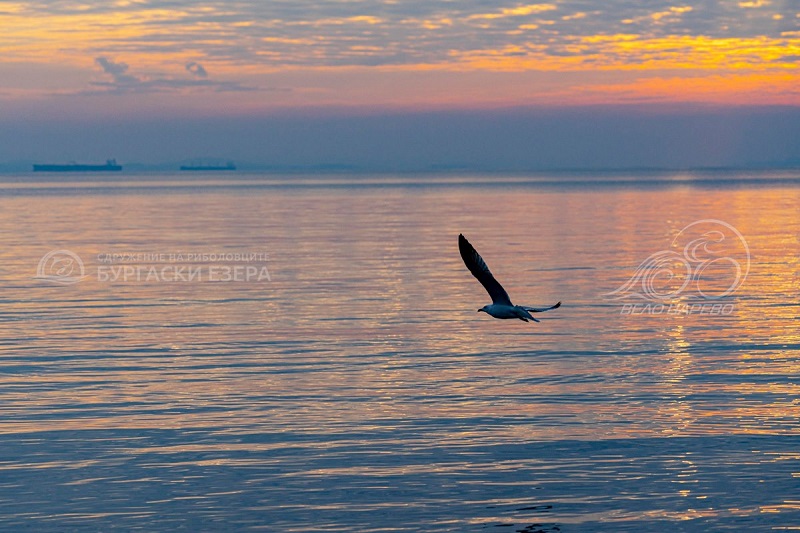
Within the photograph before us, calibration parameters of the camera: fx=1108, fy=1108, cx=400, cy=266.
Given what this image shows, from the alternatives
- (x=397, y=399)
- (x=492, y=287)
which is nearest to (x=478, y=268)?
(x=492, y=287)

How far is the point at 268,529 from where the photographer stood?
48.0ft

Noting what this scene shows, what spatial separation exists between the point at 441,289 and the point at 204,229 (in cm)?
4067

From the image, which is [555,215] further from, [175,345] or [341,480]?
[341,480]

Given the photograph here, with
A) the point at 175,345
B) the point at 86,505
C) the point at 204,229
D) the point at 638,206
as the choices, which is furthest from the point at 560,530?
the point at 638,206

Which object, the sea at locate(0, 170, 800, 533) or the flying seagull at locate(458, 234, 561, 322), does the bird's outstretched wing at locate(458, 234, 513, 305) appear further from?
the sea at locate(0, 170, 800, 533)

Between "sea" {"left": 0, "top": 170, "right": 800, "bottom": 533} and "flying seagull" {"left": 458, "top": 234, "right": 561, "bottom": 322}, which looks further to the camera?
"flying seagull" {"left": 458, "top": 234, "right": 561, "bottom": 322}

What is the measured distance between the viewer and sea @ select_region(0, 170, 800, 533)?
1551 centimetres

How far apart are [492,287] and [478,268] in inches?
38.5

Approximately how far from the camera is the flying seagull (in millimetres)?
19016

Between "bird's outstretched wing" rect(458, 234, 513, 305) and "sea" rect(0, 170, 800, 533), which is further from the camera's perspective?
"bird's outstretched wing" rect(458, 234, 513, 305)

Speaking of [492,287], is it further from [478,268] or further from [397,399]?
[397,399]

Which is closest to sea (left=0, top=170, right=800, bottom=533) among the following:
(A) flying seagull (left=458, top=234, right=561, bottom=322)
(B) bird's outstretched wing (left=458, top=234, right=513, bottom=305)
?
(A) flying seagull (left=458, top=234, right=561, bottom=322)

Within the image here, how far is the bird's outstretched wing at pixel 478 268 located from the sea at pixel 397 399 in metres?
2.23

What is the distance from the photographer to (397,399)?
21.8 m
